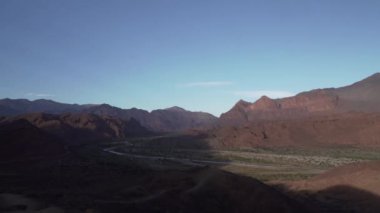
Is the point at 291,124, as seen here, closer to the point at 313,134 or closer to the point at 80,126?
the point at 313,134

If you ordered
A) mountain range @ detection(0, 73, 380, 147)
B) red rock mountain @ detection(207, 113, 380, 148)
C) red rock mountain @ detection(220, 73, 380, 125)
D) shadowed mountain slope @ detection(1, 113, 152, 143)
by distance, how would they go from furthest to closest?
red rock mountain @ detection(220, 73, 380, 125) → shadowed mountain slope @ detection(1, 113, 152, 143) → mountain range @ detection(0, 73, 380, 147) → red rock mountain @ detection(207, 113, 380, 148)

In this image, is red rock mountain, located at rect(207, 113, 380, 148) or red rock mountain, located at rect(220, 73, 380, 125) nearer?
red rock mountain, located at rect(207, 113, 380, 148)

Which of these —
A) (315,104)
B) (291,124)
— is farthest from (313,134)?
(315,104)

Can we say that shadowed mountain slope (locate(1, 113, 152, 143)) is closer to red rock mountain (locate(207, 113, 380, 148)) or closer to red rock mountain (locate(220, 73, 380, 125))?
red rock mountain (locate(207, 113, 380, 148))

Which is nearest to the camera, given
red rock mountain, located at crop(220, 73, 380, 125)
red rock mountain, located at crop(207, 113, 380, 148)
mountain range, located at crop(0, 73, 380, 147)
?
red rock mountain, located at crop(207, 113, 380, 148)

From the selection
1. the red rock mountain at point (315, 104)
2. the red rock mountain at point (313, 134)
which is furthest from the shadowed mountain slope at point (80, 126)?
the red rock mountain at point (315, 104)

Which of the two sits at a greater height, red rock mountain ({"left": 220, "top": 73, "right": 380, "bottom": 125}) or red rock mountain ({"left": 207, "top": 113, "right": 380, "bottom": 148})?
red rock mountain ({"left": 220, "top": 73, "right": 380, "bottom": 125})

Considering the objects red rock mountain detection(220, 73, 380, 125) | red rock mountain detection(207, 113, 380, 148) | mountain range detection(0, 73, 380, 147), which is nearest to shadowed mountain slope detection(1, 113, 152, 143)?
mountain range detection(0, 73, 380, 147)

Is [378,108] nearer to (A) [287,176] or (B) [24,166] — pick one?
(A) [287,176]
